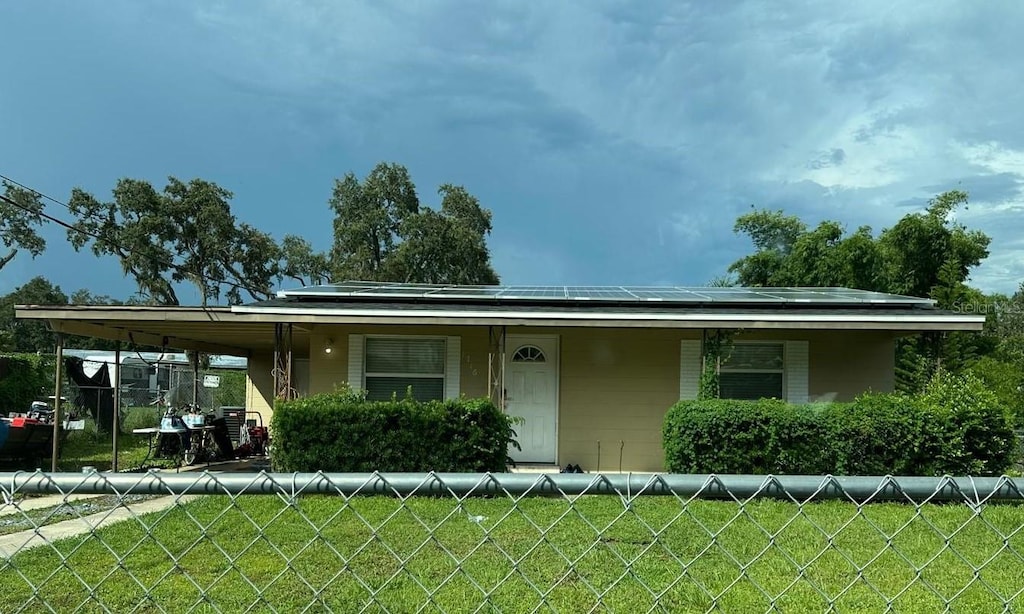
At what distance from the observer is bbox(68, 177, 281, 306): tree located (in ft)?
106

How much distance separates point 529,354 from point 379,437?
3722 mm

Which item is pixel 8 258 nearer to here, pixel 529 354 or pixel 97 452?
pixel 97 452

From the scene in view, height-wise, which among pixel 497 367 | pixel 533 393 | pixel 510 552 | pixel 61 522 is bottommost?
pixel 61 522

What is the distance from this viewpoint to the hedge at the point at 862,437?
8734 mm

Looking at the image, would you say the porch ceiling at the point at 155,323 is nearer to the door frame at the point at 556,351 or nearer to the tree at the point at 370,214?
the door frame at the point at 556,351

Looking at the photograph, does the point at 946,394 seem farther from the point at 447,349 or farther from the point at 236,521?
the point at 236,521

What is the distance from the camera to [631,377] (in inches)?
456

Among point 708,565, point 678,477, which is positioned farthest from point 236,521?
point 678,477

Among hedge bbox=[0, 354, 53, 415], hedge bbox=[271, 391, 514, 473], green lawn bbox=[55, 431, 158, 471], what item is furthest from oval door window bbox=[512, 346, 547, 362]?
hedge bbox=[0, 354, 53, 415]

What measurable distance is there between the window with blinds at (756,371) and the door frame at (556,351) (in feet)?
8.82

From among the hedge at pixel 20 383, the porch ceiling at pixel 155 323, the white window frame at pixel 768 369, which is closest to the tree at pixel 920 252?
the white window frame at pixel 768 369

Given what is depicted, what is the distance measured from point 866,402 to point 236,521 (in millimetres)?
7556

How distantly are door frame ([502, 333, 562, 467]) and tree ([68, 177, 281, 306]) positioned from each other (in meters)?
25.9

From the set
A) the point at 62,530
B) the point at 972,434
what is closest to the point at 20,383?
the point at 62,530
